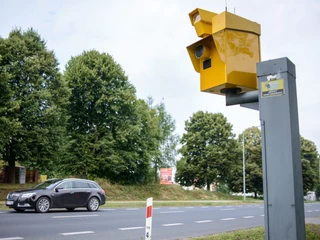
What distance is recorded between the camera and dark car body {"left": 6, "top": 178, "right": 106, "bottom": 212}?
52.3 ft

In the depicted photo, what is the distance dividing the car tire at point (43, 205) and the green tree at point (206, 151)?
123 ft

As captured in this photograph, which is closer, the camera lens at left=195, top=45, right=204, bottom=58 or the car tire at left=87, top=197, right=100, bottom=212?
the camera lens at left=195, top=45, right=204, bottom=58

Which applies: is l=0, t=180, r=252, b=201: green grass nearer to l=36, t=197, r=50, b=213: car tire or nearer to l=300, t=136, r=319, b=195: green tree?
l=36, t=197, r=50, b=213: car tire

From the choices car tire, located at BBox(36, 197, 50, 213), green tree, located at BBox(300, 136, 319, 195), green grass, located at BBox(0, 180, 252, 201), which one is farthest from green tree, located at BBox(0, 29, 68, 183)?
green tree, located at BBox(300, 136, 319, 195)

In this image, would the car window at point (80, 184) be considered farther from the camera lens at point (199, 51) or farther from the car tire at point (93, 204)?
the camera lens at point (199, 51)

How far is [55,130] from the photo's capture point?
29172 millimetres

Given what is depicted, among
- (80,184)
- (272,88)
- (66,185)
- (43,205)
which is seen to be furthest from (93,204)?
(272,88)

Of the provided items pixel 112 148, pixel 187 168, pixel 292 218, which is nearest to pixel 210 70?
pixel 292 218

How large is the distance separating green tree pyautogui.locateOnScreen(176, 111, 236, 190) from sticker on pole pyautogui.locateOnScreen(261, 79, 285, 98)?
49551 mm

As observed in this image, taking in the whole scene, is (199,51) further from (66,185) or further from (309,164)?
(309,164)

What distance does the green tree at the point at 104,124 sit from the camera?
111 ft

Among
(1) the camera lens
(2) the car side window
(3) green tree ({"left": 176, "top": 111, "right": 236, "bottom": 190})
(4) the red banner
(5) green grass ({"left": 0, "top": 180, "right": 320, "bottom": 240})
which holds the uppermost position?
(3) green tree ({"left": 176, "top": 111, "right": 236, "bottom": 190})

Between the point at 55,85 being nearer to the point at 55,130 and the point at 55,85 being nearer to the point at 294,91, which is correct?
the point at 55,130

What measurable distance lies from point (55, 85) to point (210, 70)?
95.4ft
